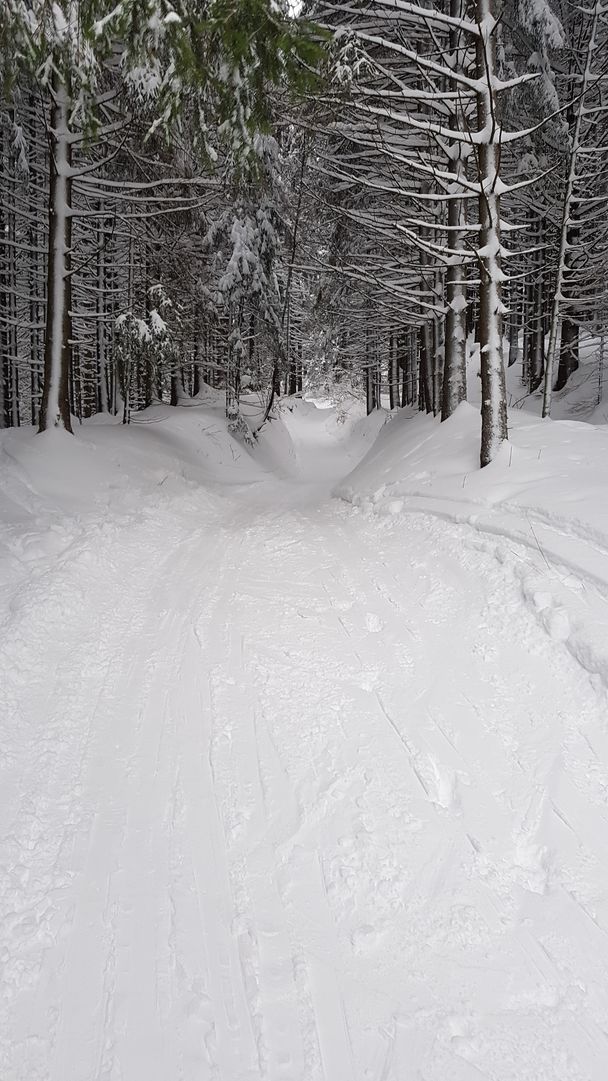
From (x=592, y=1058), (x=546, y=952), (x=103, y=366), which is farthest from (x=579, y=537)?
(x=103, y=366)

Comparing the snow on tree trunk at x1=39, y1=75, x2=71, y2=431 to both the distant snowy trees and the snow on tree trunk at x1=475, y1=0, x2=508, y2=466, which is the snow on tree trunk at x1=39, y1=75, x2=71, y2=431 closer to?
the distant snowy trees

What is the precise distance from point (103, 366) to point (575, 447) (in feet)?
53.0

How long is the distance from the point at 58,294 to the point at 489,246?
744 cm

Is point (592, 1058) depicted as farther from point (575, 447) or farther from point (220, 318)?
point (220, 318)

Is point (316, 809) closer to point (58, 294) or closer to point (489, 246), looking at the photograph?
point (489, 246)

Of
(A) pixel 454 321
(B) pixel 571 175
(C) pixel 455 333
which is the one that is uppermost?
(B) pixel 571 175

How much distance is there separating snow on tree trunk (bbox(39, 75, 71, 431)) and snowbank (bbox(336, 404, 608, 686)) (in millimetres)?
5619

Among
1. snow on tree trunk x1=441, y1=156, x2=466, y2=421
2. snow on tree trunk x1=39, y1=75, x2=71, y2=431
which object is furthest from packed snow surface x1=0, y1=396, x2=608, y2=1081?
snow on tree trunk x1=39, y1=75, x2=71, y2=431

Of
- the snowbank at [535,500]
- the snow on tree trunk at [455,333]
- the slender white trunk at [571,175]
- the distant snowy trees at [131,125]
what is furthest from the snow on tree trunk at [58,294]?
the slender white trunk at [571,175]

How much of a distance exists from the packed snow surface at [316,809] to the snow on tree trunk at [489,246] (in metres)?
1.36

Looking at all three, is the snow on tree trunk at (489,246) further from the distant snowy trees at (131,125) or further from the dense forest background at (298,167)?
the distant snowy trees at (131,125)

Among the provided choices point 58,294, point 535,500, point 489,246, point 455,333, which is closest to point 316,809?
point 535,500

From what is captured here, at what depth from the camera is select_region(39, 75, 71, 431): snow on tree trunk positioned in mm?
9602

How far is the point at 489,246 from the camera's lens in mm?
6902
